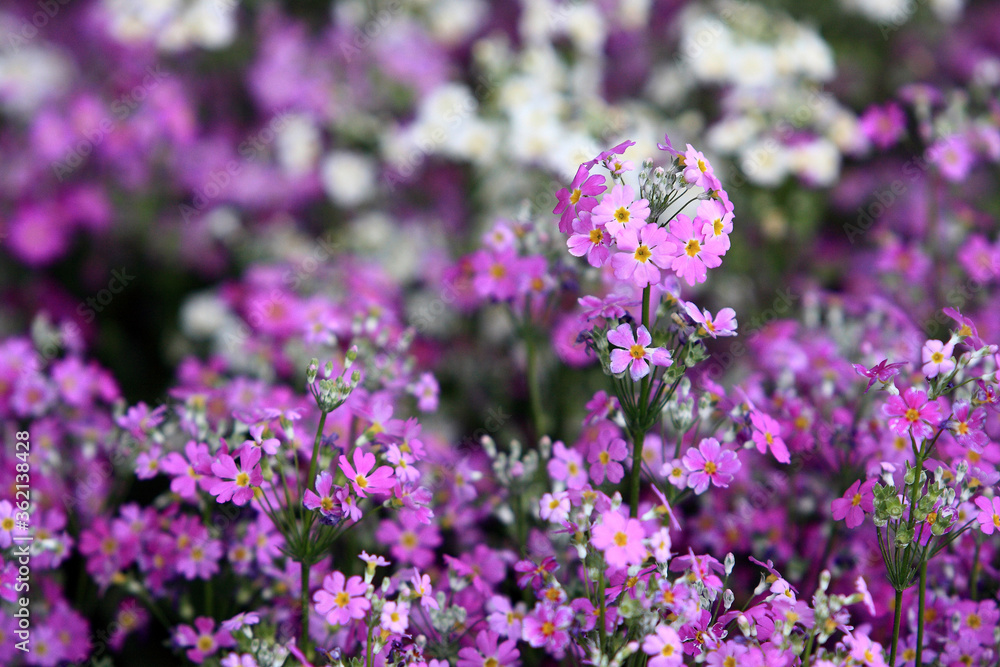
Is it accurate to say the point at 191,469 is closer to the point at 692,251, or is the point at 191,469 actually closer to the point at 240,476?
the point at 240,476

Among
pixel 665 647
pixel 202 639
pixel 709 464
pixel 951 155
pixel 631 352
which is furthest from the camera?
pixel 951 155

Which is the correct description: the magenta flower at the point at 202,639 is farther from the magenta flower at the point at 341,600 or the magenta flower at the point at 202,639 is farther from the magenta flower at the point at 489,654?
the magenta flower at the point at 489,654

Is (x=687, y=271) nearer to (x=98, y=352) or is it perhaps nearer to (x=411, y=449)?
(x=411, y=449)

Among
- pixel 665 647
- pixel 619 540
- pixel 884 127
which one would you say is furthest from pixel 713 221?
pixel 884 127

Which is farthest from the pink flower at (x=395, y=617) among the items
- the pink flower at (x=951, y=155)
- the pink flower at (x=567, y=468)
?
the pink flower at (x=951, y=155)

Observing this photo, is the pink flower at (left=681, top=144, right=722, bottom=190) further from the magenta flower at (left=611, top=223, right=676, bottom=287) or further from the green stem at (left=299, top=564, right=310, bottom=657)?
the green stem at (left=299, top=564, right=310, bottom=657)

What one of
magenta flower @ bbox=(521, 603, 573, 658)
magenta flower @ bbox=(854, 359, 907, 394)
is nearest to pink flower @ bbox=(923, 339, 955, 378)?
magenta flower @ bbox=(854, 359, 907, 394)
